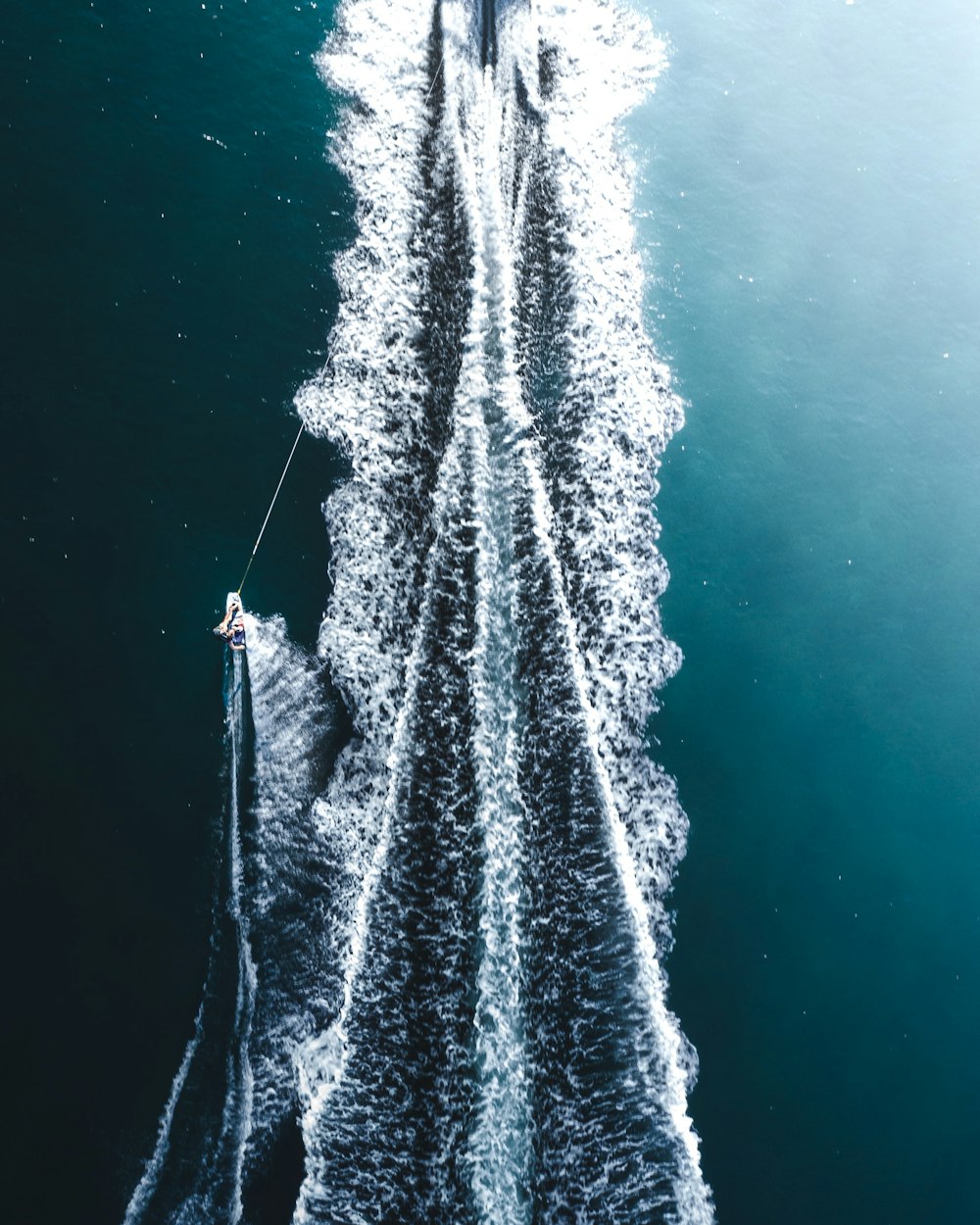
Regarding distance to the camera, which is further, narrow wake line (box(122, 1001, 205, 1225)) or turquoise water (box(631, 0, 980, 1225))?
turquoise water (box(631, 0, 980, 1225))

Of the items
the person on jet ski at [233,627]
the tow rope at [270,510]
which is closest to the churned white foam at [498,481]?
the tow rope at [270,510]

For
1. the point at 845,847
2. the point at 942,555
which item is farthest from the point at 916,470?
the point at 845,847

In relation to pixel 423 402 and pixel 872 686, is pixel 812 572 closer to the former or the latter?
pixel 872 686

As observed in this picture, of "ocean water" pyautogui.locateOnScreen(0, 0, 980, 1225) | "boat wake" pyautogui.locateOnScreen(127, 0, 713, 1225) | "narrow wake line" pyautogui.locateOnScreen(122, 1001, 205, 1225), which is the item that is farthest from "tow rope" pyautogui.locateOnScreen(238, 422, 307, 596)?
"narrow wake line" pyautogui.locateOnScreen(122, 1001, 205, 1225)

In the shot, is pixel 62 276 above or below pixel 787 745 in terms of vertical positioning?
above

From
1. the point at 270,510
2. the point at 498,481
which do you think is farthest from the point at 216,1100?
the point at 498,481

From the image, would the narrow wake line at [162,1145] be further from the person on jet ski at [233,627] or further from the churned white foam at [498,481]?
the person on jet ski at [233,627]

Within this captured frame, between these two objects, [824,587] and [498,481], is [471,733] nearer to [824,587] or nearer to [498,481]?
[498,481]

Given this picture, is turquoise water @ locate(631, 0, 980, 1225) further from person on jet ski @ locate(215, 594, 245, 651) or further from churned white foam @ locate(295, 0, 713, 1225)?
person on jet ski @ locate(215, 594, 245, 651)
